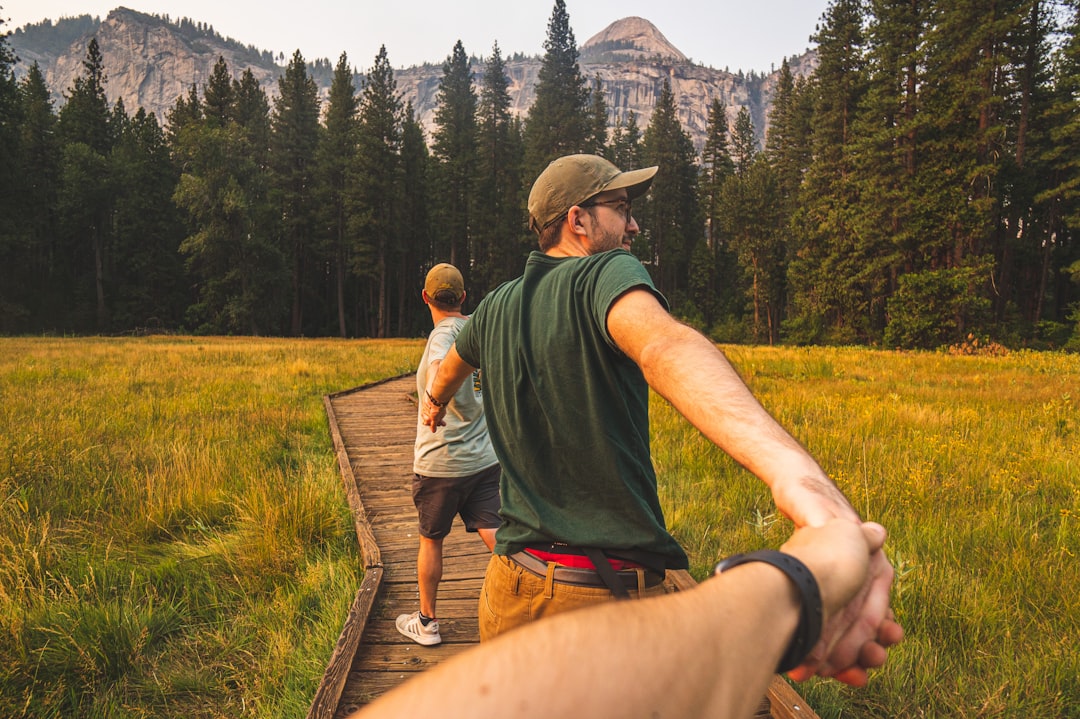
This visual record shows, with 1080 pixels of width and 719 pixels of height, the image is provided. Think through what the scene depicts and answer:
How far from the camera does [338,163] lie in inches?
1921

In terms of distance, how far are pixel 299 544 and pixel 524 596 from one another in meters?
3.42

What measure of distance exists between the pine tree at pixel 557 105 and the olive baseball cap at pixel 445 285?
43.4 meters

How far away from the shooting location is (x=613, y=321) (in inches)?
50.7

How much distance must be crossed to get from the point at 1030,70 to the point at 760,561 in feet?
139

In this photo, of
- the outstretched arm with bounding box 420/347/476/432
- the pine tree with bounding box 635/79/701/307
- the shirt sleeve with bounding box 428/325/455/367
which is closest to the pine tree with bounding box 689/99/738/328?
the pine tree with bounding box 635/79/701/307

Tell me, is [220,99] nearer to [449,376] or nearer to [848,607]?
[449,376]

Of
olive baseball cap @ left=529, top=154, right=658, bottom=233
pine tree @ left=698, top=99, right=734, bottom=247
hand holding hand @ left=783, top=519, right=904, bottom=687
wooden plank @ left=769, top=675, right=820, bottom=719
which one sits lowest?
wooden plank @ left=769, top=675, right=820, bottom=719

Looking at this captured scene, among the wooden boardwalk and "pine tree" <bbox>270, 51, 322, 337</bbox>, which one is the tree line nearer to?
"pine tree" <bbox>270, 51, 322, 337</bbox>

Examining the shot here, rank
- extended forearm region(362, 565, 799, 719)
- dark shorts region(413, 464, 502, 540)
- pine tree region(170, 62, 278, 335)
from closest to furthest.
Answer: extended forearm region(362, 565, 799, 719) < dark shorts region(413, 464, 502, 540) < pine tree region(170, 62, 278, 335)

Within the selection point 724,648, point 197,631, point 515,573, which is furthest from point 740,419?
point 197,631

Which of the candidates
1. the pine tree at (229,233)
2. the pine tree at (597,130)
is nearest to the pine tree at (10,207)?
the pine tree at (229,233)

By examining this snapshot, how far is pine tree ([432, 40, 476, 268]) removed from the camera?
53188mm

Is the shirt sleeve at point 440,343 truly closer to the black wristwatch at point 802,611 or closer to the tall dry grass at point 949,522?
the tall dry grass at point 949,522

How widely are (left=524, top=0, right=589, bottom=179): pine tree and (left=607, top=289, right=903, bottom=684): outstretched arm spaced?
151 feet
